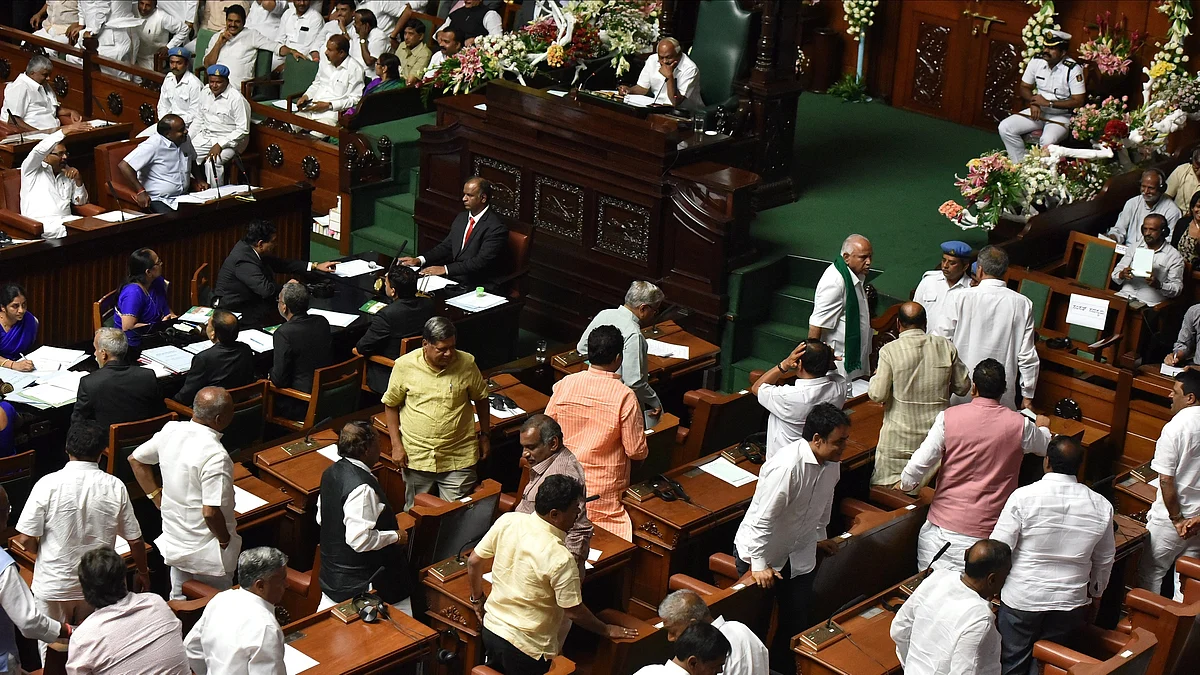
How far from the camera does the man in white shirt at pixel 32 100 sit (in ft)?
39.1

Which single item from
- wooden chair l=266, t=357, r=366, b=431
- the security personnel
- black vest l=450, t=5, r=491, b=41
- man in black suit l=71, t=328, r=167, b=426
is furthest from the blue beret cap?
black vest l=450, t=5, r=491, b=41

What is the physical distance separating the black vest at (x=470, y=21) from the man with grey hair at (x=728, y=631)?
8.33m

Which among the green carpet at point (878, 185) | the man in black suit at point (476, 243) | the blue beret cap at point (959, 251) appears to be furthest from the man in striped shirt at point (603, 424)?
the green carpet at point (878, 185)

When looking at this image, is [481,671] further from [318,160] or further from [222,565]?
[318,160]

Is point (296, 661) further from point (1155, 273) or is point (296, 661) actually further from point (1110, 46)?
point (1110, 46)

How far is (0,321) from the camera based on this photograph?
26.4 feet

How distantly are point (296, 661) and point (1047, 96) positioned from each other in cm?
773

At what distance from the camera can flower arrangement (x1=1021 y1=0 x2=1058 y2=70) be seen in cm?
1138

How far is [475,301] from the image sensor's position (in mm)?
9133

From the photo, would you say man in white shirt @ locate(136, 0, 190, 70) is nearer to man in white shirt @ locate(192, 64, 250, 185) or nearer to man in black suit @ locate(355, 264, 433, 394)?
man in white shirt @ locate(192, 64, 250, 185)

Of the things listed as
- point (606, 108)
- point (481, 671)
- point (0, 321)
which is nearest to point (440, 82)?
point (606, 108)

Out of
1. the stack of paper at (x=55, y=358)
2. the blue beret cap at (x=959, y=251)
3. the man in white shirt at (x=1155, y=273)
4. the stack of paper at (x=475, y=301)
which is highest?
the blue beret cap at (x=959, y=251)

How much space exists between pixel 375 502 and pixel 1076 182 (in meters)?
5.79

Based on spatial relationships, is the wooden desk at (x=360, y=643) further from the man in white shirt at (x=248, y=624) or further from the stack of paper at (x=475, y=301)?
the stack of paper at (x=475, y=301)
